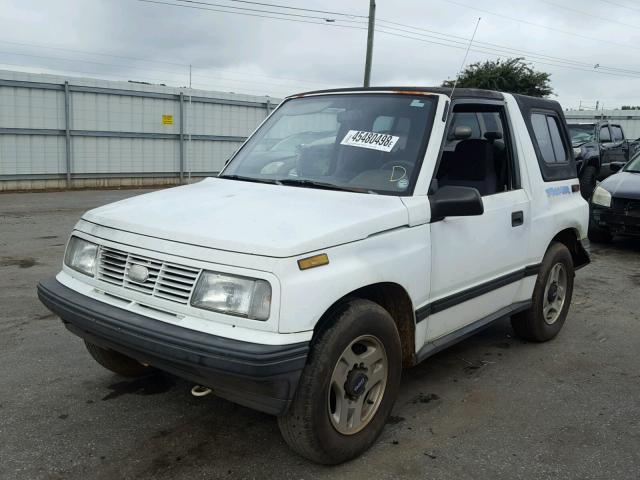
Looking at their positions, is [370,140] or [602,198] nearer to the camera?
[370,140]

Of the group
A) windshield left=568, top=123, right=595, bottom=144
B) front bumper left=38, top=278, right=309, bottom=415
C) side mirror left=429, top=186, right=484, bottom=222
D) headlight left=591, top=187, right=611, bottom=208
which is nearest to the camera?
front bumper left=38, top=278, right=309, bottom=415

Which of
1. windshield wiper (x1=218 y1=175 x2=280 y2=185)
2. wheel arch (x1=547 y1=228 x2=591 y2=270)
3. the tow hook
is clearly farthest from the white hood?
wheel arch (x1=547 y1=228 x2=591 y2=270)

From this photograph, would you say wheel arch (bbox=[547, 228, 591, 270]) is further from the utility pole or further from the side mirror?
the utility pole

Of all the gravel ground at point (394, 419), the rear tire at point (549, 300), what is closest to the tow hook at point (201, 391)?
the gravel ground at point (394, 419)

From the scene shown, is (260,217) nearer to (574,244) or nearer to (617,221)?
(574,244)

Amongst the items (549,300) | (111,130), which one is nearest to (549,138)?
(549,300)

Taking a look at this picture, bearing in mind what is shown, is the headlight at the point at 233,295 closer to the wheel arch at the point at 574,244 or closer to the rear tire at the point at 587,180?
the wheel arch at the point at 574,244

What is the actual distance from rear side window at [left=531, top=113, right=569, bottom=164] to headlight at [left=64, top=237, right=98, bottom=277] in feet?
10.7

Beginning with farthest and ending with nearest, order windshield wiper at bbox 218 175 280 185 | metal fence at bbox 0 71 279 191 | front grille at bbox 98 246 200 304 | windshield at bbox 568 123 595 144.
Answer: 1. metal fence at bbox 0 71 279 191
2. windshield at bbox 568 123 595 144
3. windshield wiper at bbox 218 175 280 185
4. front grille at bbox 98 246 200 304

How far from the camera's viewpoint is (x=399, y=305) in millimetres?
3258

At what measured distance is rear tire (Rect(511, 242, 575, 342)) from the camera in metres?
4.56

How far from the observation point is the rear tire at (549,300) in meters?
4.56

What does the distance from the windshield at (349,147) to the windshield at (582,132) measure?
12.0 meters

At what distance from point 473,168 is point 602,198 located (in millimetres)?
5716
